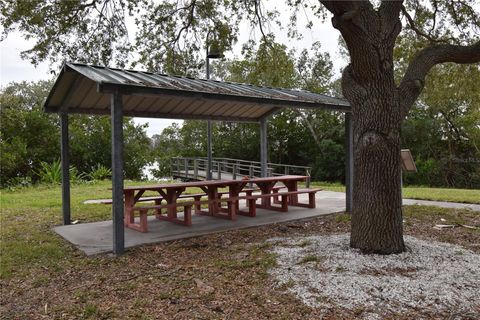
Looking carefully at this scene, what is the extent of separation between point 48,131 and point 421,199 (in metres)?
16.9

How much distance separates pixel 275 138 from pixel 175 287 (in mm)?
22224

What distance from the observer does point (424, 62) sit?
5.35 m

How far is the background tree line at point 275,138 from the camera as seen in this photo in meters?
18.4

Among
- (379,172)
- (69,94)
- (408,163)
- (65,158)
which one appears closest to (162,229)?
(65,158)

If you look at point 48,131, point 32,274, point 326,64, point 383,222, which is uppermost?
point 326,64

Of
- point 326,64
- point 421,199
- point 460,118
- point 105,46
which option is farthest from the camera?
point 326,64

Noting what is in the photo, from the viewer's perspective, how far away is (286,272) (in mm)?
4391

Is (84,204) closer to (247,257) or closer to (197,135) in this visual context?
(247,257)

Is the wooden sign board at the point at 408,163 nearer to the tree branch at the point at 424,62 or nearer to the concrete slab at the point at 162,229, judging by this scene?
the concrete slab at the point at 162,229

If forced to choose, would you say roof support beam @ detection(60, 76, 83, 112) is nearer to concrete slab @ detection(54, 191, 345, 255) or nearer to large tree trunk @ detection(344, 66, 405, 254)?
concrete slab @ detection(54, 191, 345, 255)

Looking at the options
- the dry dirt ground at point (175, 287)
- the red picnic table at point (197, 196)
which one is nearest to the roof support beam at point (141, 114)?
the red picnic table at point (197, 196)

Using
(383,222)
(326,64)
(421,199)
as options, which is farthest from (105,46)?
(326,64)

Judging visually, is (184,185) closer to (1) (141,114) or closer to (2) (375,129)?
(1) (141,114)

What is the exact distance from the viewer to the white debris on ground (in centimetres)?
351
